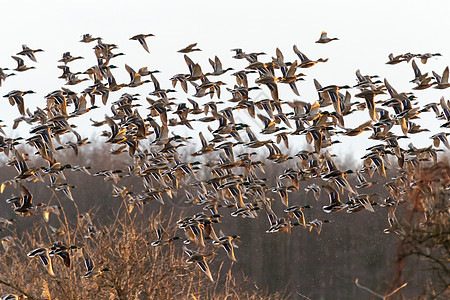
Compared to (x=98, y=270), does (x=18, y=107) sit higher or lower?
higher

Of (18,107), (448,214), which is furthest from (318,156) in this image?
(448,214)

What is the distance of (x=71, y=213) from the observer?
6525cm

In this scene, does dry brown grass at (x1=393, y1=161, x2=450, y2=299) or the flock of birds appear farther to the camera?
the flock of birds

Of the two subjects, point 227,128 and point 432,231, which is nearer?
point 432,231

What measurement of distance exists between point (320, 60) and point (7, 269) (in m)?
12.1

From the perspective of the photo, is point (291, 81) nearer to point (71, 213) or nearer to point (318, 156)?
point (318, 156)

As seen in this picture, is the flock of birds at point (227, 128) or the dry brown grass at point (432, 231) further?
the flock of birds at point (227, 128)

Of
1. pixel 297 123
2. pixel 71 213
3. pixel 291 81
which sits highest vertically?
pixel 291 81

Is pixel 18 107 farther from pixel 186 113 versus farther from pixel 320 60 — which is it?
pixel 320 60

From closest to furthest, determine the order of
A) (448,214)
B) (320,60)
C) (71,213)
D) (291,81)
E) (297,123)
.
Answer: (448,214), (320,60), (291,81), (297,123), (71,213)

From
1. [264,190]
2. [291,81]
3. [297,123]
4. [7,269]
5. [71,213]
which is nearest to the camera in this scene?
[7,269]

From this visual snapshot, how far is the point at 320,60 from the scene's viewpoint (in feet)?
85.0

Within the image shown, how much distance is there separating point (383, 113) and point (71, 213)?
1643 inches

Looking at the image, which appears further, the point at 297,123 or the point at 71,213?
the point at 71,213
